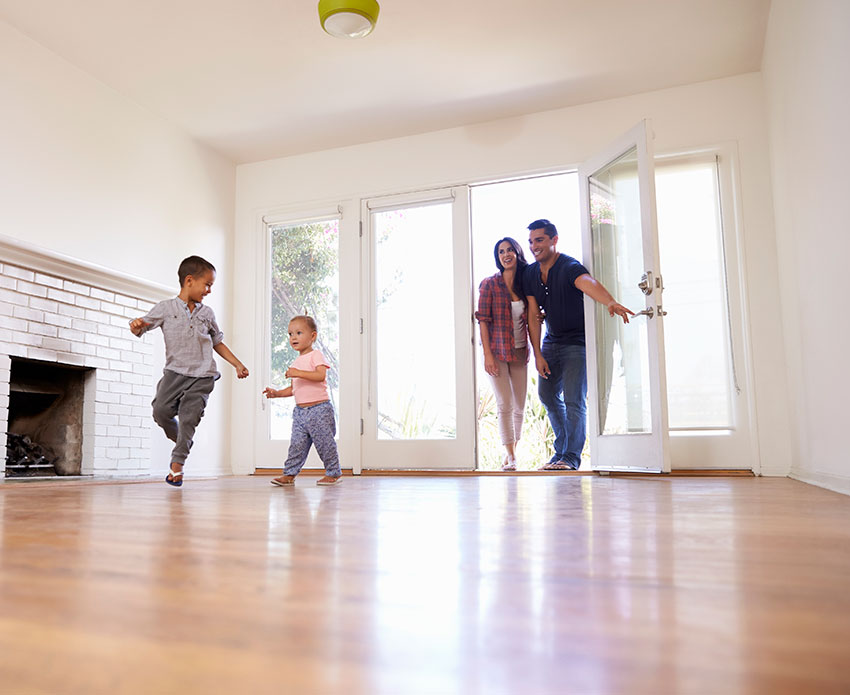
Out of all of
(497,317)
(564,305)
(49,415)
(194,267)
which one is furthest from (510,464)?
(49,415)

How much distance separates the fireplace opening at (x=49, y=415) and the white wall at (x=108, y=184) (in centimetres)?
61

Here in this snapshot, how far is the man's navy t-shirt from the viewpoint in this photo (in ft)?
14.0

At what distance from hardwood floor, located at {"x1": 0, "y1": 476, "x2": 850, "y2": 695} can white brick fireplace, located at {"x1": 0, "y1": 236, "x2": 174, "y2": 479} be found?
3.26m

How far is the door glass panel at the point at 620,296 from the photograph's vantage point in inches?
A: 143

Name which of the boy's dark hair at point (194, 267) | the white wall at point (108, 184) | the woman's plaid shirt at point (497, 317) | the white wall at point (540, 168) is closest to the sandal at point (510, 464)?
the woman's plaid shirt at point (497, 317)

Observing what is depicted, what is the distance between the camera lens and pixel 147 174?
4.64 metres

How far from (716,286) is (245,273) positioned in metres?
3.48

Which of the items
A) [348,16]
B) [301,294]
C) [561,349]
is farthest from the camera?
[301,294]

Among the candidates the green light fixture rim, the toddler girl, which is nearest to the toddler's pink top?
the toddler girl

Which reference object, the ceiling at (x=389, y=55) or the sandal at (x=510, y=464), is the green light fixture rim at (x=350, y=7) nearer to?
the ceiling at (x=389, y=55)

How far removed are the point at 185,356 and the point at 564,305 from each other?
2289 millimetres

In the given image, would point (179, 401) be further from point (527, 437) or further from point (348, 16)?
point (527, 437)

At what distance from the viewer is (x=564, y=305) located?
14.2 ft

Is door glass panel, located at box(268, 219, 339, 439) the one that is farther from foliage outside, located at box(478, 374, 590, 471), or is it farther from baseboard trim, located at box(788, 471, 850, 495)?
baseboard trim, located at box(788, 471, 850, 495)
